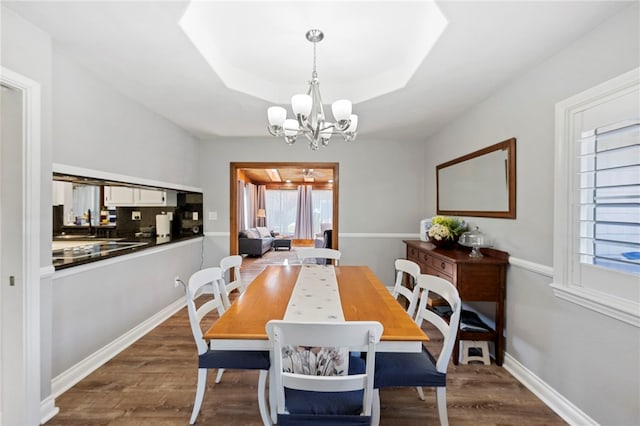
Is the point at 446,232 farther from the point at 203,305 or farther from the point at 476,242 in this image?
the point at 203,305

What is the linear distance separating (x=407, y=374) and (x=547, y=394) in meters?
1.23

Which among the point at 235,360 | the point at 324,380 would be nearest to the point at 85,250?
the point at 235,360

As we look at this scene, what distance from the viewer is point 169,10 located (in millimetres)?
1543

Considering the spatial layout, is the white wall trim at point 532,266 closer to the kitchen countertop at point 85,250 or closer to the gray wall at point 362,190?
the gray wall at point 362,190

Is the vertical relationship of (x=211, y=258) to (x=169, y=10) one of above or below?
below

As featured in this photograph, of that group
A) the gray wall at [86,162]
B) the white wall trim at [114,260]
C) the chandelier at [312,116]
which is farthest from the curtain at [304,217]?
the chandelier at [312,116]

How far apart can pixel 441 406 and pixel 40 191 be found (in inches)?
101

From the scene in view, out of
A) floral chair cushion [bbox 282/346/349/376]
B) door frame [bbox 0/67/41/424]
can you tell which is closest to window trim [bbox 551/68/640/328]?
floral chair cushion [bbox 282/346/349/376]

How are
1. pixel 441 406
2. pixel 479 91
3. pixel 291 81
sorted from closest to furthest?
pixel 441 406 < pixel 479 91 < pixel 291 81

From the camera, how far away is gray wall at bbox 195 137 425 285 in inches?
172

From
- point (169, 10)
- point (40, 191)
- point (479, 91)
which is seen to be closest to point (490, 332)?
point (479, 91)

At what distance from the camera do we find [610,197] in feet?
5.00

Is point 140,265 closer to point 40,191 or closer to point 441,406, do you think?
point 40,191

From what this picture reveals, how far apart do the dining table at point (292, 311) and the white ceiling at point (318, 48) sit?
1.61 metres
